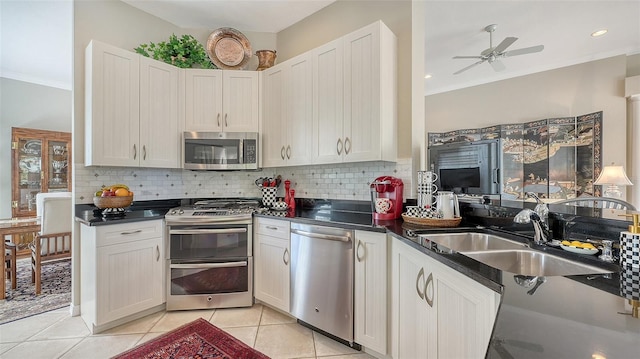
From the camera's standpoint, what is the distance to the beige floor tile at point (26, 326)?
6.74 feet

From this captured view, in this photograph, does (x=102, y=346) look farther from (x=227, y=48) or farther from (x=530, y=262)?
(x=227, y=48)

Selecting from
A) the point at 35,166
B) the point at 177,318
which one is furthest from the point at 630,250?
the point at 35,166

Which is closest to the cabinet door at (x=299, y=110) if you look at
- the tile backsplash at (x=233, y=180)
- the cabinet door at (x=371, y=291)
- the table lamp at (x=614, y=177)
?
the tile backsplash at (x=233, y=180)

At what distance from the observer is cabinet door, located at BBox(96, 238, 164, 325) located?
207 cm

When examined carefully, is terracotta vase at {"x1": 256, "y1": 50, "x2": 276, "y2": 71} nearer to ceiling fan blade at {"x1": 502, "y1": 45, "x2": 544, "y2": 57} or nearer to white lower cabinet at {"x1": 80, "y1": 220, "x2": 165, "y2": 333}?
white lower cabinet at {"x1": 80, "y1": 220, "x2": 165, "y2": 333}

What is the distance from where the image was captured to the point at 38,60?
152 inches

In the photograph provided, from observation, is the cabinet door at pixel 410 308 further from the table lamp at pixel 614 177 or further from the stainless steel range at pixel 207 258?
the table lamp at pixel 614 177

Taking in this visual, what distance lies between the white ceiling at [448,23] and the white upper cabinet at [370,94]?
37.6 inches

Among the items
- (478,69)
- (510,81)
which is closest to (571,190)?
(510,81)

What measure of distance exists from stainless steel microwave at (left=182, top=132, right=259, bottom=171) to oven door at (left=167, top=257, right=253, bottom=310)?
979 millimetres

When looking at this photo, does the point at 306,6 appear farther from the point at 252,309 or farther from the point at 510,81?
the point at 510,81

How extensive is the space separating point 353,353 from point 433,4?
3.45 metres

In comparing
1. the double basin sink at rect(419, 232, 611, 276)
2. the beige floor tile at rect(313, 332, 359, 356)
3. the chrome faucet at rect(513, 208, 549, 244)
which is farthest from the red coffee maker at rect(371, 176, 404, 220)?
the beige floor tile at rect(313, 332, 359, 356)

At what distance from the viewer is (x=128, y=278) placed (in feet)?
7.18
